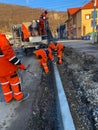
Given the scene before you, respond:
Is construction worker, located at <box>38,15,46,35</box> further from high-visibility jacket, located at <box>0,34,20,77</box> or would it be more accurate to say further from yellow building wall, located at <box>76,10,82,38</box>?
yellow building wall, located at <box>76,10,82,38</box>

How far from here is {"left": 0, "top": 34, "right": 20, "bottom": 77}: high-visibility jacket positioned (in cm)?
579

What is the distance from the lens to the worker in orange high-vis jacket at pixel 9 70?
5.84m

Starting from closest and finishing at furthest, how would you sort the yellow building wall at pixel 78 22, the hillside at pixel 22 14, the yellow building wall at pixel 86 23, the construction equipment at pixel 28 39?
the construction equipment at pixel 28 39 → the yellow building wall at pixel 86 23 → the yellow building wall at pixel 78 22 → the hillside at pixel 22 14

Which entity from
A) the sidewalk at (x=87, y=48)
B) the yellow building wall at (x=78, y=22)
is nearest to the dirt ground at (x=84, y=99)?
the sidewalk at (x=87, y=48)

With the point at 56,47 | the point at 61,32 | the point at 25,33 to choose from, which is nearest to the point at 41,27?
the point at 25,33

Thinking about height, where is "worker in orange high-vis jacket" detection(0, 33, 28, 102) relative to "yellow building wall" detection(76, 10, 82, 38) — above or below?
above

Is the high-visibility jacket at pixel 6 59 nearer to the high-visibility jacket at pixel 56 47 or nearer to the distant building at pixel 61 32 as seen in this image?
the high-visibility jacket at pixel 56 47

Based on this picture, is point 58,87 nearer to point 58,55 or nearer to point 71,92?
point 71,92

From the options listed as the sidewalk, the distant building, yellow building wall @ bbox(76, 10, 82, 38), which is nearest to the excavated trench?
the sidewalk

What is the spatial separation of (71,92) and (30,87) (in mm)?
1404

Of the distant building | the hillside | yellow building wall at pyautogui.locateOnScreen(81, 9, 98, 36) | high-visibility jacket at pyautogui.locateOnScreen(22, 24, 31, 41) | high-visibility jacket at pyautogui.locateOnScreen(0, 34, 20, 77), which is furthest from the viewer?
the hillside

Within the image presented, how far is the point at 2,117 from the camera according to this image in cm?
549

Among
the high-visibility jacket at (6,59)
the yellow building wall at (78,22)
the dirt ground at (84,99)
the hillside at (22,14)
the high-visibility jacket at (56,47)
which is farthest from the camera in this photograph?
the hillside at (22,14)

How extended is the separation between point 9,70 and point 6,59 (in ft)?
0.94
